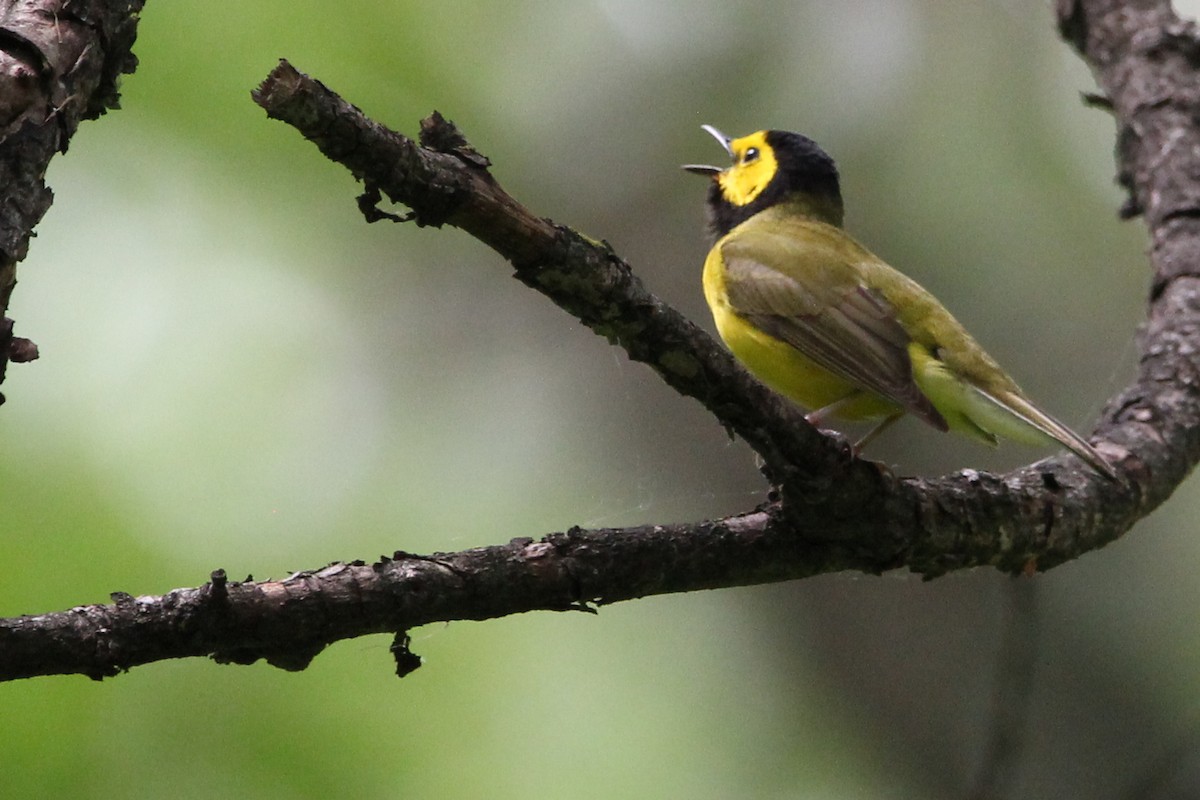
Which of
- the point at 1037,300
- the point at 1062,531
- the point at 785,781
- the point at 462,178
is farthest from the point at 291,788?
the point at 1037,300

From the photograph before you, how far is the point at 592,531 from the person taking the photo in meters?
2.52

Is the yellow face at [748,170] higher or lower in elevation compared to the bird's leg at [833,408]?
higher

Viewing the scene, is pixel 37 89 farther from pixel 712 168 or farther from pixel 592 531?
pixel 712 168

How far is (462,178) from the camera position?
6.55ft

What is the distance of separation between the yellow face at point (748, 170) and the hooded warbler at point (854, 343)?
79cm

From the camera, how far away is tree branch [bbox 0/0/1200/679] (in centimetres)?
199

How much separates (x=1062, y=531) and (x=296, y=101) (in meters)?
2.50

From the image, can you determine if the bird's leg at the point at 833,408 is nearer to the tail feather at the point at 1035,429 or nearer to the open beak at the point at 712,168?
the tail feather at the point at 1035,429

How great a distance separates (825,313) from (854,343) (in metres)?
0.21

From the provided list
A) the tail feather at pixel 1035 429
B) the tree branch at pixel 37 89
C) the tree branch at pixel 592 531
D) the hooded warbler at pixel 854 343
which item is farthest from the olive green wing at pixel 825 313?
the tree branch at pixel 37 89

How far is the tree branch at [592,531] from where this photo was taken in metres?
1.99

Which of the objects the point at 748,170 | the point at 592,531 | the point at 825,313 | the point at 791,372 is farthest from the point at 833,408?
the point at 748,170

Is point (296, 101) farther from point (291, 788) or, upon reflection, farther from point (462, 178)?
point (291, 788)

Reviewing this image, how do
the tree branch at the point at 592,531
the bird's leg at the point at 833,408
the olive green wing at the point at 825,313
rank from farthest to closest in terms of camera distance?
the bird's leg at the point at 833,408
the olive green wing at the point at 825,313
the tree branch at the point at 592,531
